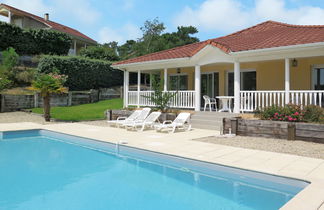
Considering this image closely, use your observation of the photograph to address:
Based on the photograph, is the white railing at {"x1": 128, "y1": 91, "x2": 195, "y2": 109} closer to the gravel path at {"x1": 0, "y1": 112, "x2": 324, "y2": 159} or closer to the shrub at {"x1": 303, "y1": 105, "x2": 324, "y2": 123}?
the gravel path at {"x1": 0, "y1": 112, "x2": 324, "y2": 159}

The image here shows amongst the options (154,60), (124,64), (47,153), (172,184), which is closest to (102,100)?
(124,64)

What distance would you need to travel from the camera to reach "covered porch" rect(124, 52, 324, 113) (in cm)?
1235

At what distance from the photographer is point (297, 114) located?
33.3ft

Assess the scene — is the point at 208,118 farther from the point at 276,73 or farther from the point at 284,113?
the point at 276,73

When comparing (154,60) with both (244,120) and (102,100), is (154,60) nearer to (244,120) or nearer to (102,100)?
(244,120)

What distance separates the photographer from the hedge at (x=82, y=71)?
2453 cm

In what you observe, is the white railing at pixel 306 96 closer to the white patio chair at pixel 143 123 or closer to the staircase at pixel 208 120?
the staircase at pixel 208 120

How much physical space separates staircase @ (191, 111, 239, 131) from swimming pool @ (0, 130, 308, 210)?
5.38 metres

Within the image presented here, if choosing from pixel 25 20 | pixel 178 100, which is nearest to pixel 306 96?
pixel 178 100

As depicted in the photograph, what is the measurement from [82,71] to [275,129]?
20588 millimetres

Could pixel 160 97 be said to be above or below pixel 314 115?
above

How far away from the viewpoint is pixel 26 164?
811cm

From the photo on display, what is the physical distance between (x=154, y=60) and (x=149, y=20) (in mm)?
27948

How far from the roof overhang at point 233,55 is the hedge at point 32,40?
1673 cm
